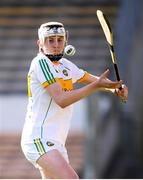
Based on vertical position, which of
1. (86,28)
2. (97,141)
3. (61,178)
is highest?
(61,178)

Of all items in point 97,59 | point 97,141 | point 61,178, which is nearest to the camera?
point 61,178

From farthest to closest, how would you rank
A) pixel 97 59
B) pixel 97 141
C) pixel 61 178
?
pixel 97 59 → pixel 97 141 → pixel 61 178

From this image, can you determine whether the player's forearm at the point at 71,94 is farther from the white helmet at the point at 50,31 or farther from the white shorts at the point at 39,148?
the white helmet at the point at 50,31

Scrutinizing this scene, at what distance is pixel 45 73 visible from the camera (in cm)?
591

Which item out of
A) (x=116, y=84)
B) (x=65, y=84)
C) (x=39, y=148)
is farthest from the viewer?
(x=65, y=84)

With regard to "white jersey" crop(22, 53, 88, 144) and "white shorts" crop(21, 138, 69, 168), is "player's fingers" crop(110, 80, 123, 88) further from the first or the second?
→ "white shorts" crop(21, 138, 69, 168)

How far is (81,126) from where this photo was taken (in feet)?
47.6

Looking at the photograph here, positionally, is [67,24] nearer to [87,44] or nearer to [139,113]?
[87,44]

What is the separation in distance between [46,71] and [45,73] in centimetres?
2

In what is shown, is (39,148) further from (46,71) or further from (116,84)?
(116,84)

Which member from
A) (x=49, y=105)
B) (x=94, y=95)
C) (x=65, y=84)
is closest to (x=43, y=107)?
(x=49, y=105)

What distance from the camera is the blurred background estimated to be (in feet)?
46.1

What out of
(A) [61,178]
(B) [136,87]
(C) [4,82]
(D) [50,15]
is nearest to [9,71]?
(C) [4,82]

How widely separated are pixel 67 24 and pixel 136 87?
1550mm
